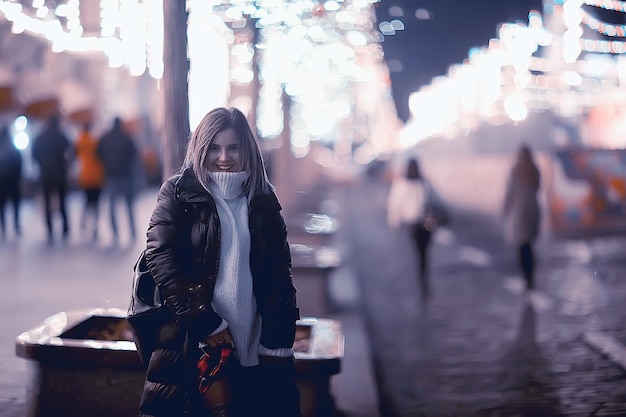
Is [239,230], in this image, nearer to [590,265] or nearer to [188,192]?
[188,192]

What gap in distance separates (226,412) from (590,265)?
460 inches

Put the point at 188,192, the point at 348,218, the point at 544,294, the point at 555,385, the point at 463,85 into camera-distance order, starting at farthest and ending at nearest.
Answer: the point at 463,85
the point at 348,218
the point at 544,294
the point at 555,385
the point at 188,192

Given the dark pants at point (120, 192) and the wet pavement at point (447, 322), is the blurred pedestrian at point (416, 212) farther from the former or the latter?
the dark pants at point (120, 192)

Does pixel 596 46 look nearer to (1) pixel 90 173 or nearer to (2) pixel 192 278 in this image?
(1) pixel 90 173

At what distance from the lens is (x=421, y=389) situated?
621cm

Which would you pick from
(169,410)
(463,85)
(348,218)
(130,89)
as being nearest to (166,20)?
(169,410)

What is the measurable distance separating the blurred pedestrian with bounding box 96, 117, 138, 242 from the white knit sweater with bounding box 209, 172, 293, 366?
11180 millimetres

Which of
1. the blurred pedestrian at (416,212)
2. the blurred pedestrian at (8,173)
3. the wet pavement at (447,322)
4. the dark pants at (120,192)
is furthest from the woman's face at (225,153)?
the blurred pedestrian at (8,173)

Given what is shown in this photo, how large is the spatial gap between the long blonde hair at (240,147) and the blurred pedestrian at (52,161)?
11.6 meters

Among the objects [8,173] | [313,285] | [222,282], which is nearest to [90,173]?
[8,173]

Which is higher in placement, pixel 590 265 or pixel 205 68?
pixel 205 68

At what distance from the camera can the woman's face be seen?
126 inches

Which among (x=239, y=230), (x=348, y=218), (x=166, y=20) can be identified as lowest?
(x=348, y=218)

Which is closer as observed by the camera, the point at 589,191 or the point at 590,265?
the point at 590,265
